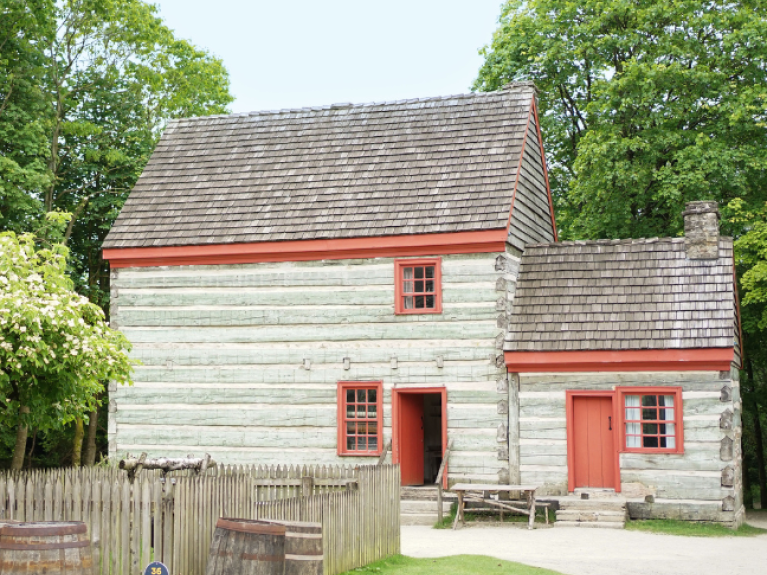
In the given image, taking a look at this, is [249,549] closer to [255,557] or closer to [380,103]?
[255,557]

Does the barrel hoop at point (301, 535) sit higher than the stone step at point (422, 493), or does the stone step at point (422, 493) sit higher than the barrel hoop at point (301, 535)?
the barrel hoop at point (301, 535)

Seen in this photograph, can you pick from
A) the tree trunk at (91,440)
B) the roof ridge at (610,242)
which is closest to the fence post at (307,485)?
the roof ridge at (610,242)

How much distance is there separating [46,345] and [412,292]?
846 cm

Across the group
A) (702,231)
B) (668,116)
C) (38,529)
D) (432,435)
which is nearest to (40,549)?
(38,529)

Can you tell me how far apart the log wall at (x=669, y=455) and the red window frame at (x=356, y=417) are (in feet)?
8.98

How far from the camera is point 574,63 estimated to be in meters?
29.5

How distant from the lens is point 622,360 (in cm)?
1867

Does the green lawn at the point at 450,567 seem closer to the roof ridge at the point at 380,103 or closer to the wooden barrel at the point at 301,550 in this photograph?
the wooden barrel at the point at 301,550

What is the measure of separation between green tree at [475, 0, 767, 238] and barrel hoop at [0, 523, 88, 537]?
760 inches

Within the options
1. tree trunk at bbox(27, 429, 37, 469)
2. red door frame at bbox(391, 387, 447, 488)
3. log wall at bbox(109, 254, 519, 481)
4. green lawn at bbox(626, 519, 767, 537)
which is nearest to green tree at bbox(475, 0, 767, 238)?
log wall at bbox(109, 254, 519, 481)

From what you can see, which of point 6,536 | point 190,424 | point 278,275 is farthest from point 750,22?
point 6,536

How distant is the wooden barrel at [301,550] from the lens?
998cm

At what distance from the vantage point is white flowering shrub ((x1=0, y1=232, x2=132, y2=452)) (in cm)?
1309

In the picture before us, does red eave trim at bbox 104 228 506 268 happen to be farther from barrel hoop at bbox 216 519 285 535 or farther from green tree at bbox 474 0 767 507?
barrel hoop at bbox 216 519 285 535
